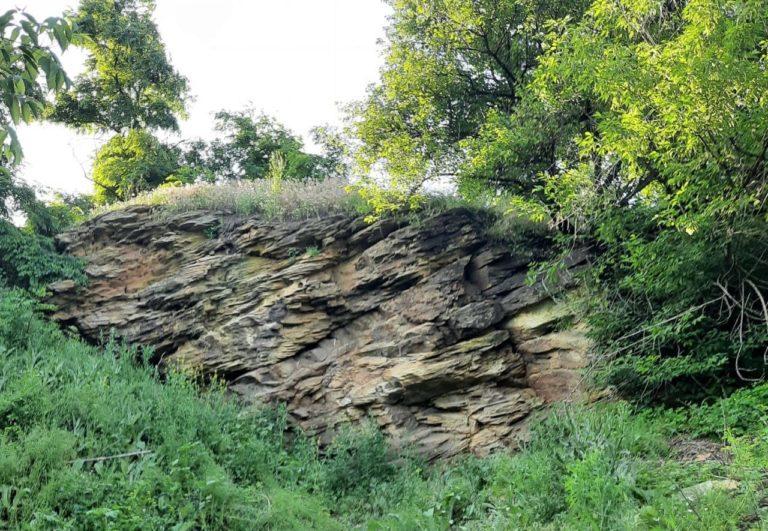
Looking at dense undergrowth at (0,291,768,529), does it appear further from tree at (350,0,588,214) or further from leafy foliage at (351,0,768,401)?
tree at (350,0,588,214)

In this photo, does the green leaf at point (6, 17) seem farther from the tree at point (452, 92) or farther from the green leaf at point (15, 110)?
the tree at point (452, 92)

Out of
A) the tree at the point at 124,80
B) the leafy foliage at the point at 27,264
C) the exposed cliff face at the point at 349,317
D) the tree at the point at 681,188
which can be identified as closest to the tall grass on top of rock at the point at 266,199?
the exposed cliff face at the point at 349,317

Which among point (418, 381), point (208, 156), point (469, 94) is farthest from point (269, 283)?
point (208, 156)

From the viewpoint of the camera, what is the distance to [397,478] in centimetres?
613

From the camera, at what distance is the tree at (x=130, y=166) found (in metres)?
15.6

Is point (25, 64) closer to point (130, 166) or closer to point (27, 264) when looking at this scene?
point (27, 264)

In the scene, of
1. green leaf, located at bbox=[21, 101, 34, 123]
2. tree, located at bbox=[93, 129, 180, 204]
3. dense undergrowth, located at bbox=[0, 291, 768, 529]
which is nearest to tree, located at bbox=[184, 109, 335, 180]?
tree, located at bbox=[93, 129, 180, 204]

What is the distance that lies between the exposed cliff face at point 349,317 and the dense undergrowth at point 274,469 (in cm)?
65

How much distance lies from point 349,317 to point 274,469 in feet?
9.10

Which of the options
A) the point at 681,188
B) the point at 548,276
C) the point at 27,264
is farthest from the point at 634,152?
the point at 27,264

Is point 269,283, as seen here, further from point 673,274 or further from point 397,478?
point 673,274

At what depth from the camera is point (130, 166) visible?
15742 mm

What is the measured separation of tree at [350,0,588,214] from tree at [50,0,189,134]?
9.57 meters

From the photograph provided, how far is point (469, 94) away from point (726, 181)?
5.15 m
